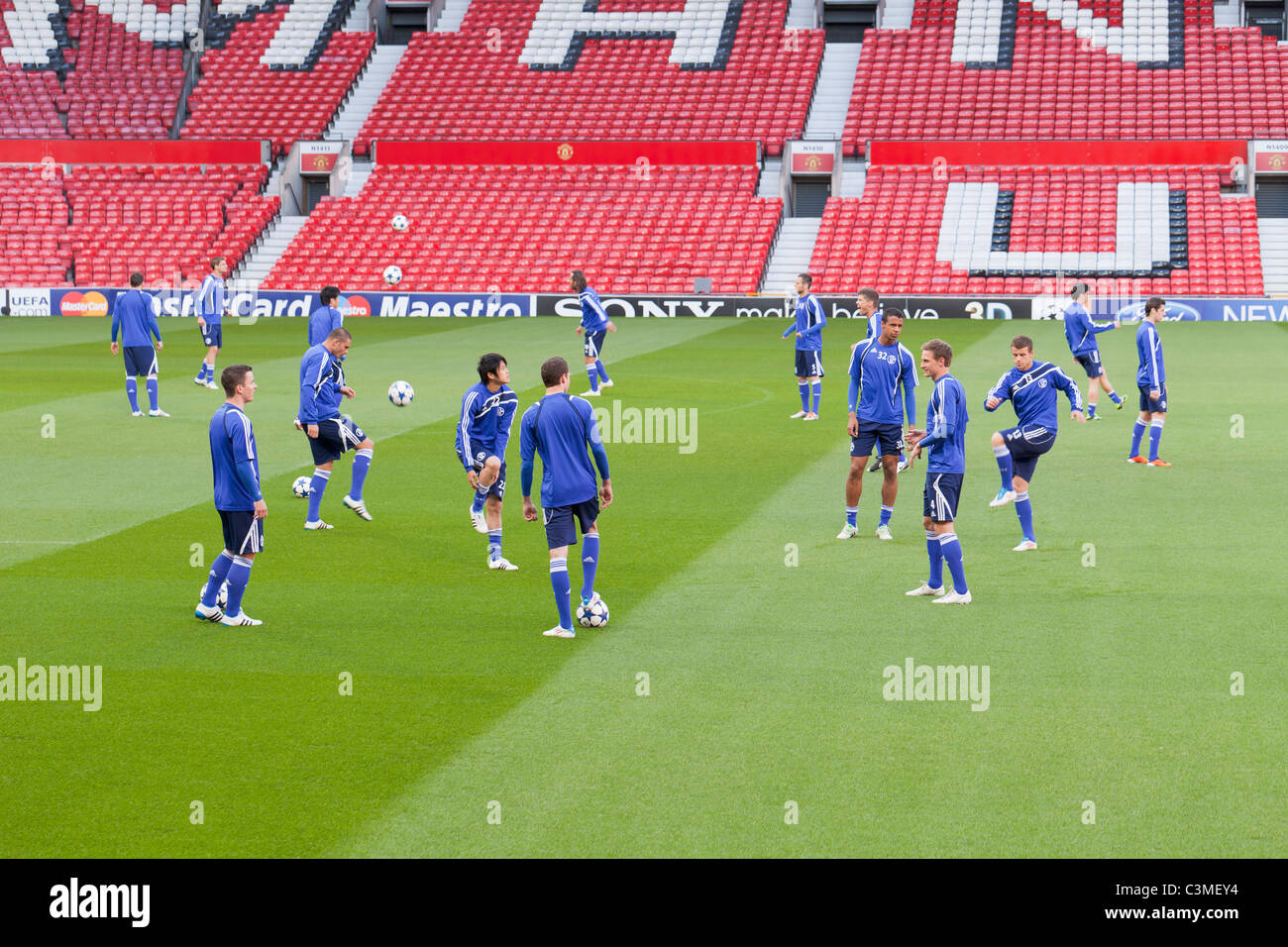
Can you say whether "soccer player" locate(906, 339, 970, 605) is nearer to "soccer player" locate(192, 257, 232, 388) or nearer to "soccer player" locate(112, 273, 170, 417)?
"soccer player" locate(112, 273, 170, 417)

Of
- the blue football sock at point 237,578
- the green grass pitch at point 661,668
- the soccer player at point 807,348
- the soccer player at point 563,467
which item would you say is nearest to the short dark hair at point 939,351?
the green grass pitch at point 661,668

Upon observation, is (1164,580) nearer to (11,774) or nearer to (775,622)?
(775,622)

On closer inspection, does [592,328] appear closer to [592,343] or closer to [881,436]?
[592,343]

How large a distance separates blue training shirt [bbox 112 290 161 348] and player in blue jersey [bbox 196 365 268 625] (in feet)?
41.4

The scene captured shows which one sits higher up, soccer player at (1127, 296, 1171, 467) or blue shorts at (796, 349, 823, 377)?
blue shorts at (796, 349, 823, 377)

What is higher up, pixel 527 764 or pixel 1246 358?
pixel 1246 358

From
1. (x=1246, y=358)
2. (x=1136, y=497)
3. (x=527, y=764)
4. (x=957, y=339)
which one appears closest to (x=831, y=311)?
(x=957, y=339)

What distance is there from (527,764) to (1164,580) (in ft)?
22.3

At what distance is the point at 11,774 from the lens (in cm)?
814

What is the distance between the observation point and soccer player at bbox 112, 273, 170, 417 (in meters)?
22.8

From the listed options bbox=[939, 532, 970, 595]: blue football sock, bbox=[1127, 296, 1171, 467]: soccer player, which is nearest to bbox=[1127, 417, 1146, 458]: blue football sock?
bbox=[1127, 296, 1171, 467]: soccer player

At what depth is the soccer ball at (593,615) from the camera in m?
11.3

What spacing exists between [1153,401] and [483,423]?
9.41 meters

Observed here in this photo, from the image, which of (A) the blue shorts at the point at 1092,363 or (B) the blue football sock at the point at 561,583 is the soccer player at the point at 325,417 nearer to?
(B) the blue football sock at the point at 561,583
